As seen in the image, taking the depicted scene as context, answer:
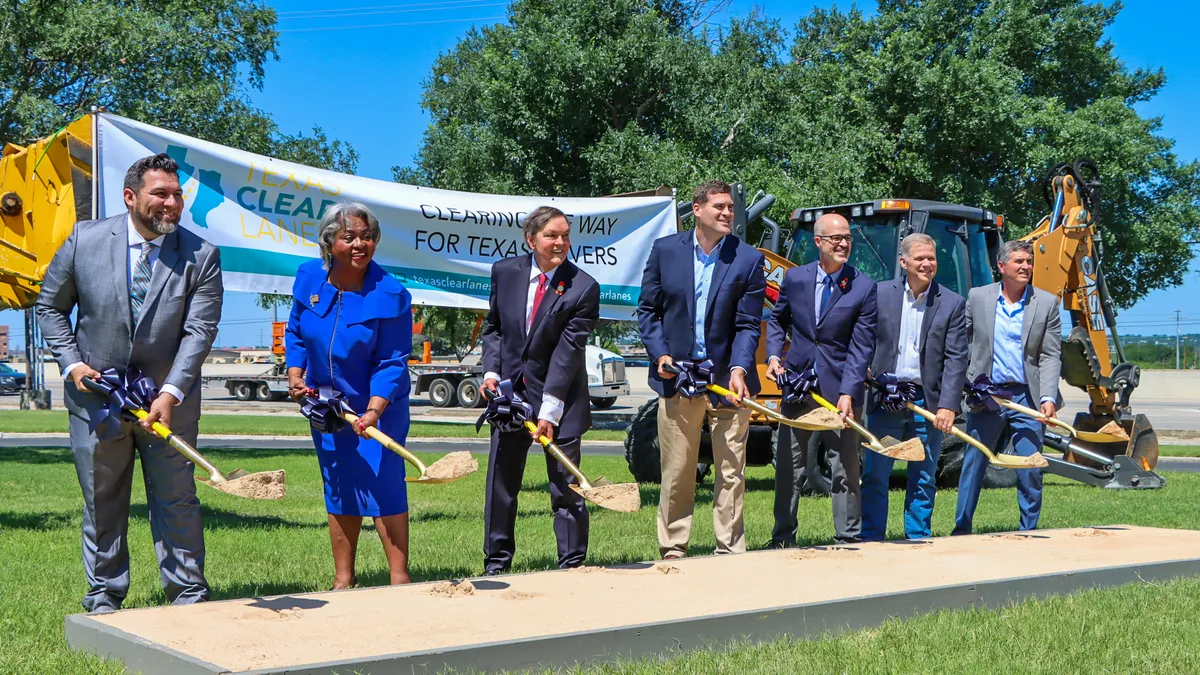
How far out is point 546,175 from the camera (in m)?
24.6

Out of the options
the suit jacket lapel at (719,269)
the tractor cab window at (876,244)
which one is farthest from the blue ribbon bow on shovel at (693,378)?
the tractor cab window at (876,244)

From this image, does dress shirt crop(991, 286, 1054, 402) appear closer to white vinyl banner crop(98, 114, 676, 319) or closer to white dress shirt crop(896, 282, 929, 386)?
white dress shirt crop(896, 282, 929, 386)

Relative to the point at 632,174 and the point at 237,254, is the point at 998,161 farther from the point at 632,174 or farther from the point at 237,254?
the point at 237,254

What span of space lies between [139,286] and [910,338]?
476 centimetres

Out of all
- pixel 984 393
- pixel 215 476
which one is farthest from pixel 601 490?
pixel 984 393

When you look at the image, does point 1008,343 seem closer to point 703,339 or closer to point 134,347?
point 703,339

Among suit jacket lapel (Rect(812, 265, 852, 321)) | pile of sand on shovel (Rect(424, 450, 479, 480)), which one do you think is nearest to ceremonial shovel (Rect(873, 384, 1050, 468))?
suit jacket lapel (Rect(812, 265, 852, 321))

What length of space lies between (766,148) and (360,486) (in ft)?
62.3

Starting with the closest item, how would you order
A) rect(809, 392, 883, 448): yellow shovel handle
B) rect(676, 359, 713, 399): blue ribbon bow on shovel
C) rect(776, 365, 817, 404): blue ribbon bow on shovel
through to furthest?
rect(676, 359, 713, 399): blue ribbon bow on shovel, rect(809, 392, 883, 448): yellow shovel handle, rect(776, 365, 817, 404): blue ribbon bow on shovel

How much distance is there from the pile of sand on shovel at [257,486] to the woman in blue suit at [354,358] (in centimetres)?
64

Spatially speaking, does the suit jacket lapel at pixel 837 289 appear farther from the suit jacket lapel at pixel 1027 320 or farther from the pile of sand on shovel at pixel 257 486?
the pile of sand on shovel at pixel 257 486

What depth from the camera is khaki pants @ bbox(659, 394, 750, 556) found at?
691 cm

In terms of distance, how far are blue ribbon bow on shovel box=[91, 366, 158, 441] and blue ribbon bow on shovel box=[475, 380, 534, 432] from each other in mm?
1720

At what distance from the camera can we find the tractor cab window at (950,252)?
12086 mm
